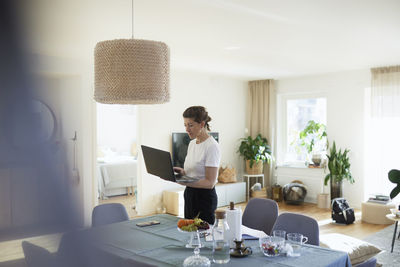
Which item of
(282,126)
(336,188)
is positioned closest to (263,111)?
(282,126)

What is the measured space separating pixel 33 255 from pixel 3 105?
82 mm

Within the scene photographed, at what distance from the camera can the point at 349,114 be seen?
7.04 meters

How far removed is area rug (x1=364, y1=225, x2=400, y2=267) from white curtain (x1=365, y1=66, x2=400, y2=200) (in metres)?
1.29

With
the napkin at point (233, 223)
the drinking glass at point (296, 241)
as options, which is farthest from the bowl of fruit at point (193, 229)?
the drinking glass at point (296, 241)

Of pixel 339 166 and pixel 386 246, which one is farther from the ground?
pixel 339 166

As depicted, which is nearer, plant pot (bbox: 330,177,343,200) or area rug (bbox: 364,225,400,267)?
area rug (bbox: 364,225,400,267)

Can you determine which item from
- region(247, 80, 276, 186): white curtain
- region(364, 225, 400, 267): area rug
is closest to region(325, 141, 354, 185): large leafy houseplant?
region(364, 225, 400, 267): area rug

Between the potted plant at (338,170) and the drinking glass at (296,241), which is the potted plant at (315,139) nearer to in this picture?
the potted plant at (338,170)

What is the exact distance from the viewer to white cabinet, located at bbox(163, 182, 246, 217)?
6.38 metres

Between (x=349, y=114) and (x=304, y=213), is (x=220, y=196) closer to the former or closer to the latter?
(x=304, y=213)

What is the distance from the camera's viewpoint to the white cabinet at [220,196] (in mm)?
6384

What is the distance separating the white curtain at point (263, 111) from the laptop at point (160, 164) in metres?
5.45

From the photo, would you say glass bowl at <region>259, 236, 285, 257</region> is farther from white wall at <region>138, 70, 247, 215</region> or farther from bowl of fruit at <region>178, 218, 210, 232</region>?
white wall at <region>138, 70, 247, 215</region>

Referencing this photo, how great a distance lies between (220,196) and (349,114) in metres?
2.82
